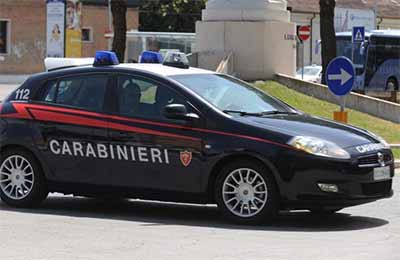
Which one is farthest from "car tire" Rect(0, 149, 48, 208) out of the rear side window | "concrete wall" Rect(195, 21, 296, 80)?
"concrete wall" Rect(195, 21, 296, 80)

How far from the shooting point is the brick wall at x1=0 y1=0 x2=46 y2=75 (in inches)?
2286

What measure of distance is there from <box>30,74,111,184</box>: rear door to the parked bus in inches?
1202

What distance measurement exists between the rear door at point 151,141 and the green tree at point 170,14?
183 ft

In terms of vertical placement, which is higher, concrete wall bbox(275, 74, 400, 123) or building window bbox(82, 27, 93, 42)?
building window bbox(82, 27, 93, 42)

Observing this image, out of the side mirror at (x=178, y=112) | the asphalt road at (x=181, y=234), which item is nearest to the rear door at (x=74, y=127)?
the asphalt road at (x=181, y=234)

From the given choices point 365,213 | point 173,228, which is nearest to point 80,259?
point 173,228

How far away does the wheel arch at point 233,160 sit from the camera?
9.30m

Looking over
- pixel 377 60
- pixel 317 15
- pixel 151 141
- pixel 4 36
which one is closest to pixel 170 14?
pixel 317 15

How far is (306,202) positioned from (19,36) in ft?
168

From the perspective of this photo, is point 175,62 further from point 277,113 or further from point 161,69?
point 277,113

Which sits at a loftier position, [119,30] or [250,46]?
[119,30]

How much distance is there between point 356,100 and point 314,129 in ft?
49.9

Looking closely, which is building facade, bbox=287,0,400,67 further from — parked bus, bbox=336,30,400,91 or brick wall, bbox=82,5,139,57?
parked bus, bbox=336,30,400,91

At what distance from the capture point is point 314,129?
950cm
